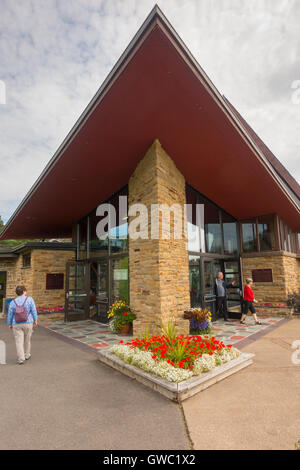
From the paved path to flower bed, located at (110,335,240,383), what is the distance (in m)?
0.32

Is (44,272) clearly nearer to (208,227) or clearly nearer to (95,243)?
(95,243)

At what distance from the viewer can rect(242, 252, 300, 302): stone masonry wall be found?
1088 centimetres

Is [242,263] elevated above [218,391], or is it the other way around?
[242,263]

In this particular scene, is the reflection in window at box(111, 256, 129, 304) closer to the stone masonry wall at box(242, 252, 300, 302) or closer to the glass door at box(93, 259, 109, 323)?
the glass door at box(93, 259, 109, 323)

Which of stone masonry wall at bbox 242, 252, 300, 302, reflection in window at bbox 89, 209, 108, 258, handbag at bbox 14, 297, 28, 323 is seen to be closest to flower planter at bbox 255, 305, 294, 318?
stone masonry wall at bbox 242, 252, 300, 302

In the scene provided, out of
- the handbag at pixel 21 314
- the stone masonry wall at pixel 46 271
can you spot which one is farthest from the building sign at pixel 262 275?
the handbag at pixel 21 314

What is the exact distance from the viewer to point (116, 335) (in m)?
7.52

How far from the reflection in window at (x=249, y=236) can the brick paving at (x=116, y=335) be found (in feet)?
10.2

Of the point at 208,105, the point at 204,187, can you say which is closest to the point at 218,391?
the point at 208,105

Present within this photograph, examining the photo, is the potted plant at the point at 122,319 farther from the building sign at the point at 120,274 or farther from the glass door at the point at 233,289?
the glass door at the point at 233,289

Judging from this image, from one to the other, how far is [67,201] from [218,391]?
8.27 m

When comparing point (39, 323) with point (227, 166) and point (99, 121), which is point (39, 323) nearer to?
point (99, 121)

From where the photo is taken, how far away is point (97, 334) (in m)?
7.79

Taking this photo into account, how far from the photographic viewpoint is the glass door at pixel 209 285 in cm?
902
